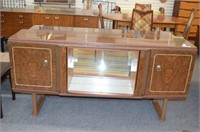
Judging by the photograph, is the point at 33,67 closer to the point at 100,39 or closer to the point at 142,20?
the point at 100,39

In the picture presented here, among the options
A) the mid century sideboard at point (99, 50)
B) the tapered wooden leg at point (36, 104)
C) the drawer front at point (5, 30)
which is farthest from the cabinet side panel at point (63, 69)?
the drawer front at point (5, 30)

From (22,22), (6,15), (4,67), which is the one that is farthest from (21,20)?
(4,67)

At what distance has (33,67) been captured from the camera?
1.88 m

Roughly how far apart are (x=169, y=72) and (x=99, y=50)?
0.64 metres

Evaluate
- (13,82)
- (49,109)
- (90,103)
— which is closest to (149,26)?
(90,103)

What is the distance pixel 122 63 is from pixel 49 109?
0.93 m

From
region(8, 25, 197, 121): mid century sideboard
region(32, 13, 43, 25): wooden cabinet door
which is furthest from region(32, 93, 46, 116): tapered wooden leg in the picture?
region(32, 13, 43, 25): wooden cabinet door

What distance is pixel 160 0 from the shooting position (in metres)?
5.26

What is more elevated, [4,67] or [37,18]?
[37,18]

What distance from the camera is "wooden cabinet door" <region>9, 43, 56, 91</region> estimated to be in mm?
1815

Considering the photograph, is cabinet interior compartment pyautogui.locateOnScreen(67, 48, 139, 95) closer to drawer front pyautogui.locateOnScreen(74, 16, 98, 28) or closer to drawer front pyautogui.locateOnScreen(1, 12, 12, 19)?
drawer front pyautogui.locateOnScreen(74, 16, 98, 28)

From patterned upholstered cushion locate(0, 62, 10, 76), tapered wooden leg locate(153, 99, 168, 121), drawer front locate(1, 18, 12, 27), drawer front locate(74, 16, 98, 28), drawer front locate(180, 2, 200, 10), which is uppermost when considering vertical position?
drawer front locate(180, 2, 200, 10)

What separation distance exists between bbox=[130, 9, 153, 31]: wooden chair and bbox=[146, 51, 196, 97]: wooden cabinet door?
1.66m

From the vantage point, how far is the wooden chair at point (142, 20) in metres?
3.42
